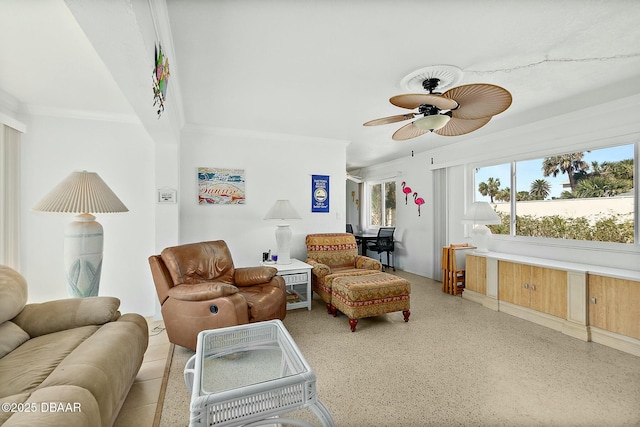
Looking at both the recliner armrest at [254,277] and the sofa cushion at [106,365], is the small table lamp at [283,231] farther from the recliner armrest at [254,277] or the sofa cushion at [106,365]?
the sofa cushion at [106,365]

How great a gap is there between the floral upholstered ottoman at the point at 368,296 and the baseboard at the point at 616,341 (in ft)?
5.52

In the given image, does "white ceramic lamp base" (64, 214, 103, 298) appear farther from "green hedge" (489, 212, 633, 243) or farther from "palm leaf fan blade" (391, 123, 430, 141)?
"green hedge" (489, 212, 633, 243)

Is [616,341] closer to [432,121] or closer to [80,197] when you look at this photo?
[432,121]

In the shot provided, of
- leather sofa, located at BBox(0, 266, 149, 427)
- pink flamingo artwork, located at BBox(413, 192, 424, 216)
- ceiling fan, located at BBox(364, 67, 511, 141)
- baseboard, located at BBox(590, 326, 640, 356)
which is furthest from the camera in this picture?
pink flamingo artwork, located at BBox(413, 192, 424, 216)

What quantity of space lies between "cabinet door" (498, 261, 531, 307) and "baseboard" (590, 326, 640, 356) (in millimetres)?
616

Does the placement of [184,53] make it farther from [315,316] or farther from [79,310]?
[315,316]

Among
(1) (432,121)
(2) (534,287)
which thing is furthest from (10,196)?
(2) (534,287)

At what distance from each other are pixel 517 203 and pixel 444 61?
→ 9.08 feet

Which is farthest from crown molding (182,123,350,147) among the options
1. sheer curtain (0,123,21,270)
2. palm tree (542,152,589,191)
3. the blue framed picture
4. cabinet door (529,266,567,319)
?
cabinet door (529,266,567,319)

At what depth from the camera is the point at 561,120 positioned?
3.22m

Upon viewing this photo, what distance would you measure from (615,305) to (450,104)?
2.45m

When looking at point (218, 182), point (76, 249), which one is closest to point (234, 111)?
point (218, 182)

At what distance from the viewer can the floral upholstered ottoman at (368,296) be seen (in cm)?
284

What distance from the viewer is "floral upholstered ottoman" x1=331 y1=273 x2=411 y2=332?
2.84 metres
